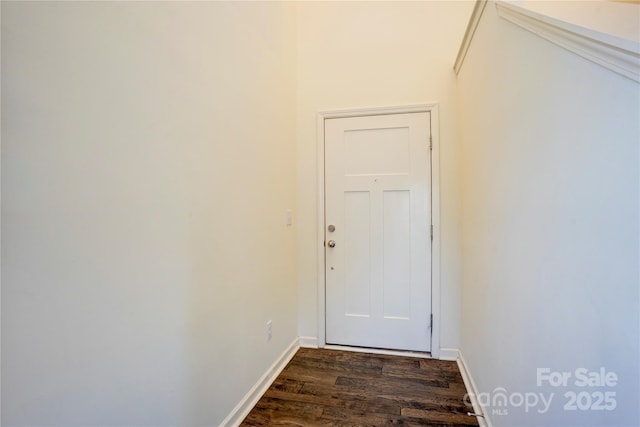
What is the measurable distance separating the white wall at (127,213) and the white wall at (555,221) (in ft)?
4.26

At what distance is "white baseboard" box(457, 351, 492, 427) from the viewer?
4.84 ft

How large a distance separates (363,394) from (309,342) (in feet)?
2.56

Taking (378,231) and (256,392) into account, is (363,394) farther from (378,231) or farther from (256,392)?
(378,231)

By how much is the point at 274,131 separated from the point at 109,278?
1.51m

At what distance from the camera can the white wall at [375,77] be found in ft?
7.38

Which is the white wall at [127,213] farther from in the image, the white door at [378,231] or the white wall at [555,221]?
the white wall at [555,221]

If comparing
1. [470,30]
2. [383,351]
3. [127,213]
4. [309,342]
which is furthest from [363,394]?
[470,30]

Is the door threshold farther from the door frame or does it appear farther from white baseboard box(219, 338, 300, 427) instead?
white baseboard box(219, 338, 300, 427)

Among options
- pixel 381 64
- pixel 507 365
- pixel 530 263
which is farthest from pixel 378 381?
pixel 381 64

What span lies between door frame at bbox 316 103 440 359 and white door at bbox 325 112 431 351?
0.04 meters

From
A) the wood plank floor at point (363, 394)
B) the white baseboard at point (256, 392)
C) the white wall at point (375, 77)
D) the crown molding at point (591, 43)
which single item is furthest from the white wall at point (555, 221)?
the white baseboard at point (256, 392)

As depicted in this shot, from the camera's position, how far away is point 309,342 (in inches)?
98.0

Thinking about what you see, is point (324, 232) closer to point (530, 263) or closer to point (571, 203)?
point (530, 263)

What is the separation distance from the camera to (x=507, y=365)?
47.6 inches
